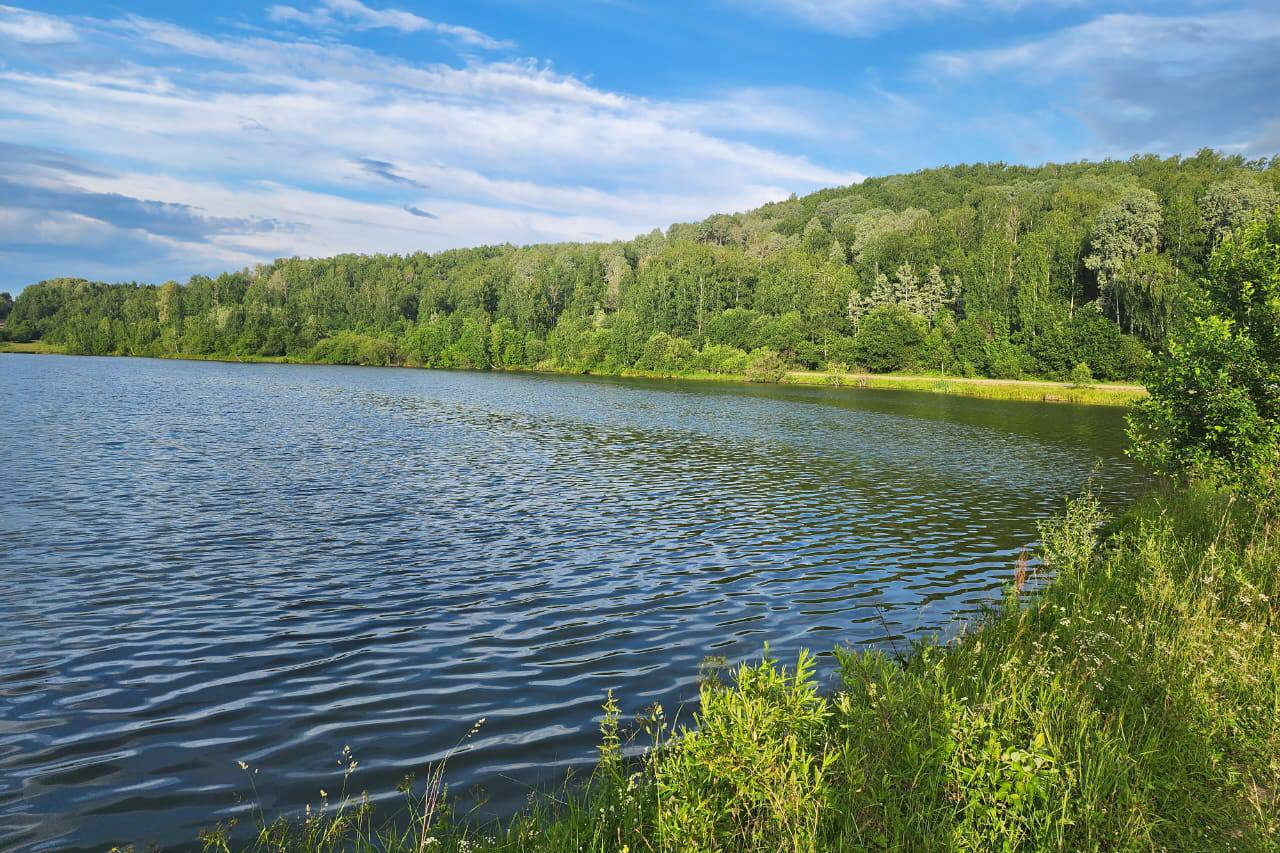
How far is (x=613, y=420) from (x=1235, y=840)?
171ft

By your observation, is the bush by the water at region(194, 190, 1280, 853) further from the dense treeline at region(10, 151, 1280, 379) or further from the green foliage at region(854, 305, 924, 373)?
the green foliage at region(854, 305, 924, 373)

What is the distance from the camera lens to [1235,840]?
545cm

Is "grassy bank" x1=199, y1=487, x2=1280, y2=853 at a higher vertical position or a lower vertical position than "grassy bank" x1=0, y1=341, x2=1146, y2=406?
lower

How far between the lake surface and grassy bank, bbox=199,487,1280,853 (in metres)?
1.84

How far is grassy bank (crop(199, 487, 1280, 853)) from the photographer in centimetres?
557

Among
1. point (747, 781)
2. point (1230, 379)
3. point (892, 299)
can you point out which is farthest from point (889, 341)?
point (747, 781)

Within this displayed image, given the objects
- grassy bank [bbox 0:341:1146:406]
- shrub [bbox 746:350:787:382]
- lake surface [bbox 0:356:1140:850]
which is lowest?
lake surface [bbox 0:356:1140:850]

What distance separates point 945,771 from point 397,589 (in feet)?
39.8

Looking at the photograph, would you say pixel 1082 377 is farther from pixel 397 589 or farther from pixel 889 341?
pixel 397 589

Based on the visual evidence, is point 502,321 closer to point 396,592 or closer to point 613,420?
point 613,420

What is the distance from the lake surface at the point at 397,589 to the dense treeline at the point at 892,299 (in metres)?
88.1

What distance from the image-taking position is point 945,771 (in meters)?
6.43

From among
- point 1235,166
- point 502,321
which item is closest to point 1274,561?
point 1235,166

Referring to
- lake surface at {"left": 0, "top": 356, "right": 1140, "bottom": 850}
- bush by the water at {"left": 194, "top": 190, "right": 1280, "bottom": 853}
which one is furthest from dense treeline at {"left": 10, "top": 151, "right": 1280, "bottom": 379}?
bush by the water at {"left": 194, "top": 190, "right": 1280, "bottom": 853}
